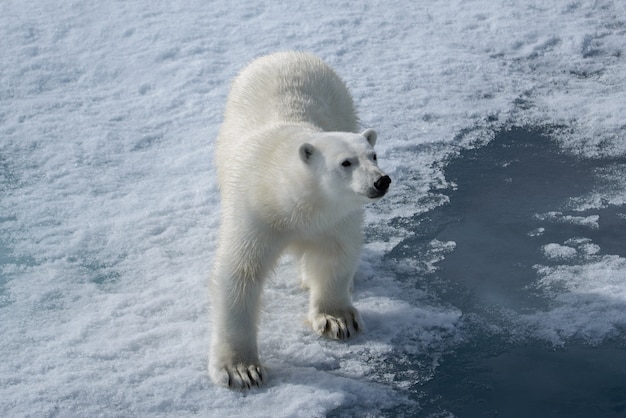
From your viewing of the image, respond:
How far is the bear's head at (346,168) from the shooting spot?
11.2 ft

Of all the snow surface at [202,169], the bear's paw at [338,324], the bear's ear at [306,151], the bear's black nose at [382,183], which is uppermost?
the bear's ear at [306,151]

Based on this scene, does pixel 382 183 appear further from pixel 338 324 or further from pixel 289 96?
pixel 289 96

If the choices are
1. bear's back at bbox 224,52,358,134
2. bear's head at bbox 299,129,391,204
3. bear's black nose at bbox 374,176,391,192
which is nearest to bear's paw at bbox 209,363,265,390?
bear's head at bbox 299,129,391,204

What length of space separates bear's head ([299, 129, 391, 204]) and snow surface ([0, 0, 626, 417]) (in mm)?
831

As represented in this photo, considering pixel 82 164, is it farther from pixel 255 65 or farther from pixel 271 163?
pixel 271 163

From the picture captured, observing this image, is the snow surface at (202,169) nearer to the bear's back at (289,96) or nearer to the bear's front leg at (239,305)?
the bear's front leg at (239,305)

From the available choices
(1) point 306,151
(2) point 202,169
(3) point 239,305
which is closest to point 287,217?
(1) point 306,151

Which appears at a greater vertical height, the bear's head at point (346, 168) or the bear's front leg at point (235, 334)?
the bear's head at point (346, 168)

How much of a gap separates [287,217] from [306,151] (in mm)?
294

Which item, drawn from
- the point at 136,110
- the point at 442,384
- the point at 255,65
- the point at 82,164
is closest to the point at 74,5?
the point at 136,110

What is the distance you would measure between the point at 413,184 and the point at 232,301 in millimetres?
1936

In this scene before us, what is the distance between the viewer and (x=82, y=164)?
584 cm

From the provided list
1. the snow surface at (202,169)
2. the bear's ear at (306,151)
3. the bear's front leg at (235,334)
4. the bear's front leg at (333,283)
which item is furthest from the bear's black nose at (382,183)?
the snow surface at (202,169)

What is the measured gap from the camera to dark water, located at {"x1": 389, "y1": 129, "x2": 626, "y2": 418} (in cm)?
374
